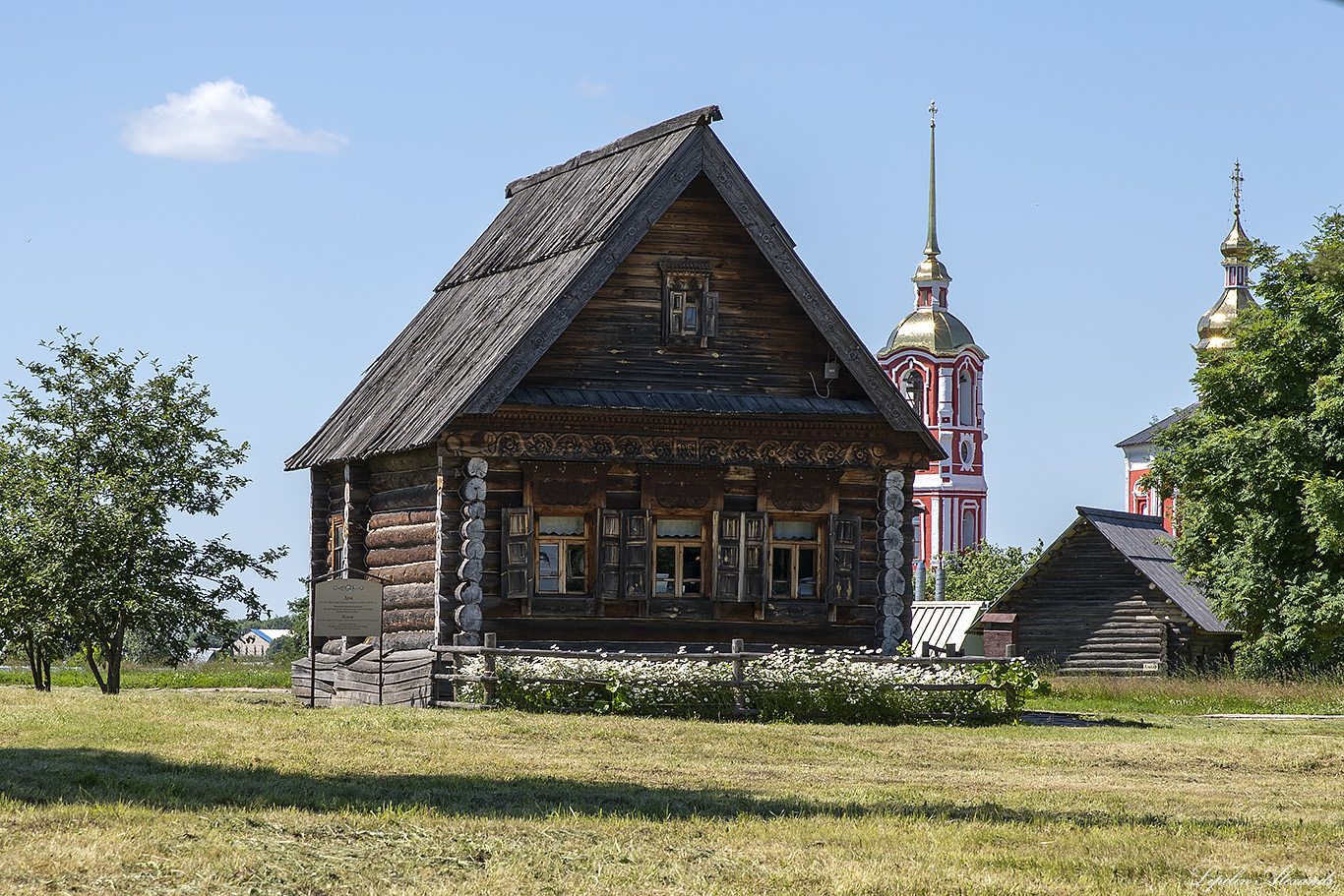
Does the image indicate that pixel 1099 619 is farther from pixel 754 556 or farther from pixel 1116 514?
pixel 754 556

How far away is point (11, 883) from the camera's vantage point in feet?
27.7

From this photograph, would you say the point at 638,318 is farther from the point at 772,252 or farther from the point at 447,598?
the point at 447,598

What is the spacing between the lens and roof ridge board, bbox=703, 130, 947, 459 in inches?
976

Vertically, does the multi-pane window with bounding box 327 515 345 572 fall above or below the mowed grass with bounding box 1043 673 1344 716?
above

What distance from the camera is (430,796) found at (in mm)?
12133

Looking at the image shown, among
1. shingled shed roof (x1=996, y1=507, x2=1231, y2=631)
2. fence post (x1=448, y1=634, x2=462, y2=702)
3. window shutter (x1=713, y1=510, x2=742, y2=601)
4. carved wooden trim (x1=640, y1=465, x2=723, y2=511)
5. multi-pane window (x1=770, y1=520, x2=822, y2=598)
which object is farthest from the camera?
shingled shed roof (x1=996, y1=507, x2=1231, y2=631)

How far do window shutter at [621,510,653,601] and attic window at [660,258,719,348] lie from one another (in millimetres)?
2574

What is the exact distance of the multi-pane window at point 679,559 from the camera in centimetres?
2495

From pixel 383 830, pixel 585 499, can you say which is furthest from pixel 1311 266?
pixel 383 830

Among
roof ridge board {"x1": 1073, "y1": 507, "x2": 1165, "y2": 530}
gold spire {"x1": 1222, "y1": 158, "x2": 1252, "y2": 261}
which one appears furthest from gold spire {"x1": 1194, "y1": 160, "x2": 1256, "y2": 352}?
roof ridge board {"x1": 1073, "y1": 507, "x2": 1165, "y2": 530}

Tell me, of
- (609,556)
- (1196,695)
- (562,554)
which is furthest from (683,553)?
(1196,695)

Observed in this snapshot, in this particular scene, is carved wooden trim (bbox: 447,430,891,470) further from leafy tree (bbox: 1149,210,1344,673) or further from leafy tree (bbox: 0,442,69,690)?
leafy tree (bbox: 1149,210,1344,673)

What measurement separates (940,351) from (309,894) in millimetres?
110441

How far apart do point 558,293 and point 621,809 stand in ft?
41.1
